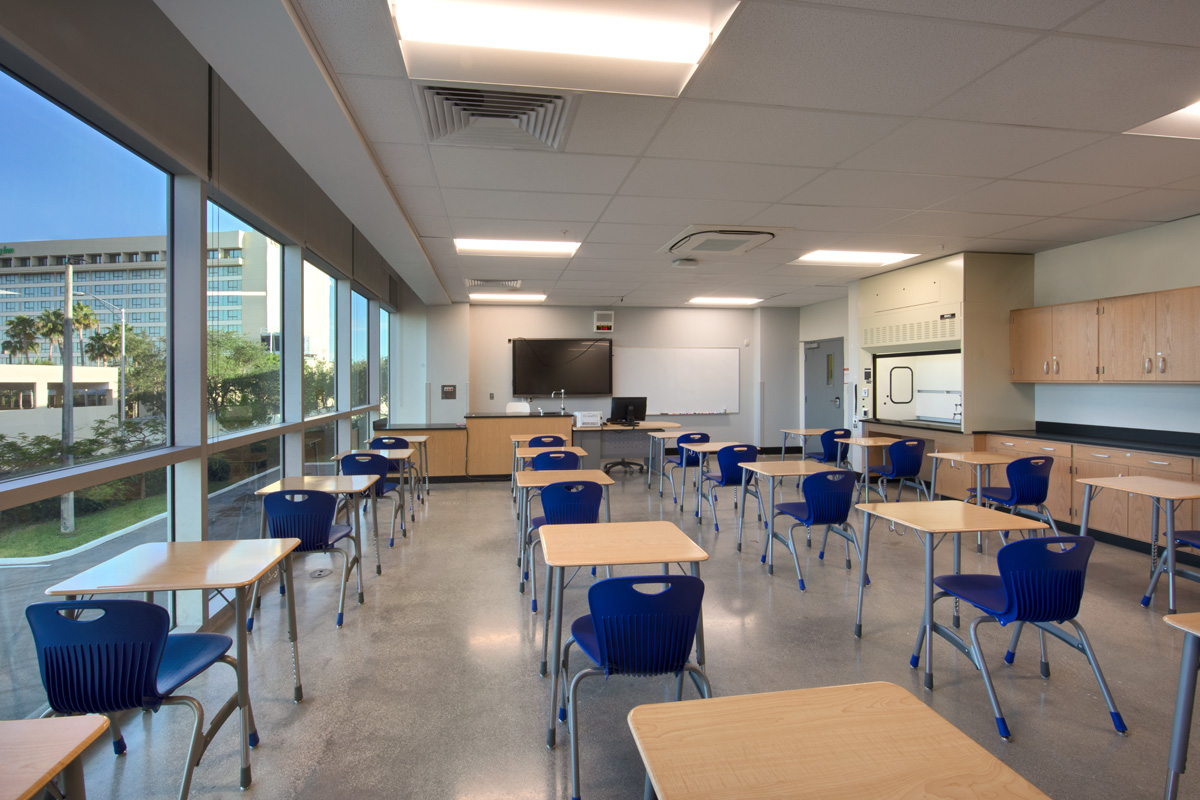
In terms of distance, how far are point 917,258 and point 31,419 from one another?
747 cm

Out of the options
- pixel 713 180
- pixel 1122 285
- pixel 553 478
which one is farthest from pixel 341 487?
pixel 1122 285

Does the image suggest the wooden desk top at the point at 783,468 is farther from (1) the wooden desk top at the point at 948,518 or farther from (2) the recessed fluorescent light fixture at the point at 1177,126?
(2) the recessed fluorescent light fixture at the point at 1177,126

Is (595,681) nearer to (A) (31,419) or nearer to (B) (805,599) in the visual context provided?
(B) (805,599)

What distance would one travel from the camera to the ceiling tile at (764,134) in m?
2.93

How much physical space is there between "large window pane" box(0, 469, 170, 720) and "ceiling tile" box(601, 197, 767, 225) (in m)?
3.60

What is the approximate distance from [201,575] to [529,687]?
1428 mm

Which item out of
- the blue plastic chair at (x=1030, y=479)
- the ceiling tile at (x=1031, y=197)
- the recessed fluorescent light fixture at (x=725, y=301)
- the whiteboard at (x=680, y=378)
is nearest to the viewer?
the ceiling tile at (x=1031, y=197)

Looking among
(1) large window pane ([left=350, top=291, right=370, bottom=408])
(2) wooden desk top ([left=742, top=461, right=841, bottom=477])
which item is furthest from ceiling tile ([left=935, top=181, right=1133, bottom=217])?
(1) large window pane ([left=350, top=291, right=370, bottom=408])

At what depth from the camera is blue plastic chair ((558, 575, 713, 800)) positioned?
5.87 ft

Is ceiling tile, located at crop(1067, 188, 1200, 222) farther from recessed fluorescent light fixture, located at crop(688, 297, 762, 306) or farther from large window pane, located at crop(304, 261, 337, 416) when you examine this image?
large window pane, located at crop(304, 261, 337, 416)

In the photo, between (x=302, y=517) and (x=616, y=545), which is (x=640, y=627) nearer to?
(x=616, y=545)

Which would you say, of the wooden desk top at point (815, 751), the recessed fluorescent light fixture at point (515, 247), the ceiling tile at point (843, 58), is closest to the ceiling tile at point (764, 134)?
the ceiling tile at point (843, 58)

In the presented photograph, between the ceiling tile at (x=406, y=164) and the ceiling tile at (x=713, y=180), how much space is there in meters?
1.35

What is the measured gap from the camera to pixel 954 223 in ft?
16.4
